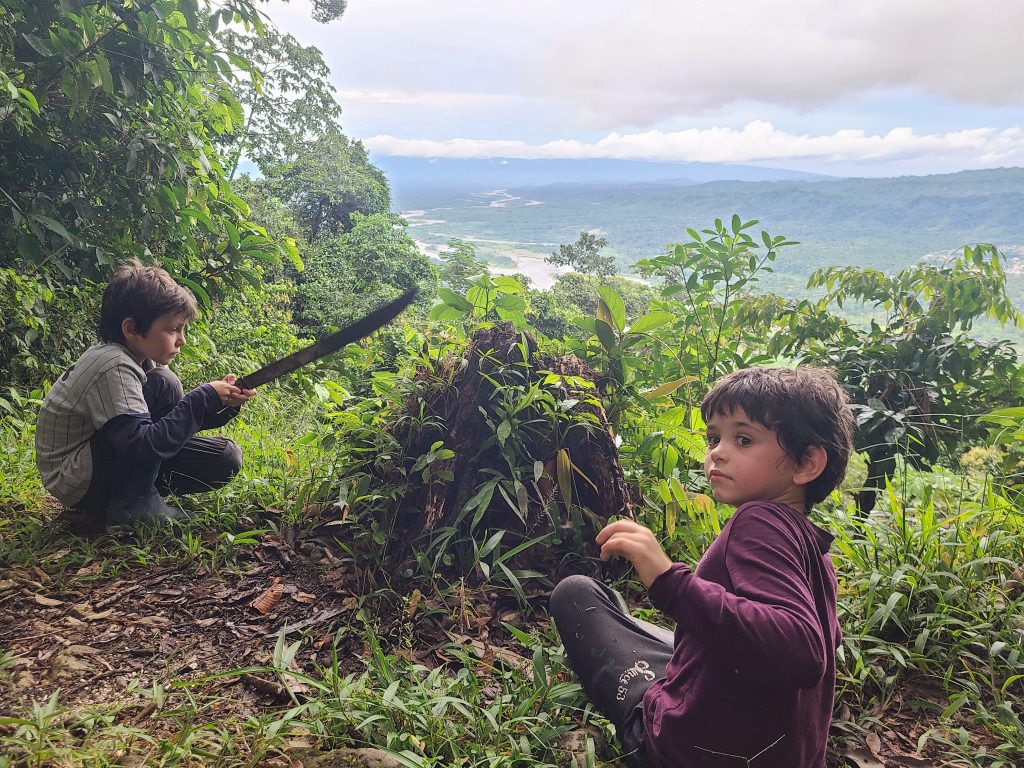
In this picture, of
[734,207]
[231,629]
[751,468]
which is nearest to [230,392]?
[231,629]

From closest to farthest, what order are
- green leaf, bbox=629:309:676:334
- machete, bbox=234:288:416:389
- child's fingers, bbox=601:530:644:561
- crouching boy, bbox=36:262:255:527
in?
child's fingers, bbox=601:530:644:561
machete, bbox=234:288:416:389
crouching boy, bbox=36:262:255:527
green leaf, bbox=629:309:676:334

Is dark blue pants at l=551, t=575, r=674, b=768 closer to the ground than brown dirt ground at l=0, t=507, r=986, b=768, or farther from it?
farther from it

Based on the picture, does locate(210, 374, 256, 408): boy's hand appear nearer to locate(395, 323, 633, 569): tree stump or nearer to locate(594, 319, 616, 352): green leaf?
locate(395, 323, 633, 569): tree stump

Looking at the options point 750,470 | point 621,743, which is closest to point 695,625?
point 750,470

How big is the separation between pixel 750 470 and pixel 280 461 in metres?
1.77

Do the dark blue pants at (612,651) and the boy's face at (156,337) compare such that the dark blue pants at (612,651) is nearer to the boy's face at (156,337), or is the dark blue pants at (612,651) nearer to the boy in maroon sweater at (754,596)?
the boy in maroon sweater at (754,596)

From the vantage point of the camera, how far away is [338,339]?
4.83ft

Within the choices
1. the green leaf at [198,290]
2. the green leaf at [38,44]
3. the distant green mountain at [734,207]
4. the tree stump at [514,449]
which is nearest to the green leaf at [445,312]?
the tree stump at [514,449]

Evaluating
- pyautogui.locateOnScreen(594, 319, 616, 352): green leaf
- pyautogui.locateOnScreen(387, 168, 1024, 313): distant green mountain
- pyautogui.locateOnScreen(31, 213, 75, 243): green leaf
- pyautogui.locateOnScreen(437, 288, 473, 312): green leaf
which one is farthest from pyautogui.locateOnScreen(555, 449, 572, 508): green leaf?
pyautogui.locateOnScreen(387, 168, 1024, 313): distant green mountain

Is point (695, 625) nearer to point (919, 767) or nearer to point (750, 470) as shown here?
point (750, 470)

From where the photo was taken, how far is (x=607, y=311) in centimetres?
193

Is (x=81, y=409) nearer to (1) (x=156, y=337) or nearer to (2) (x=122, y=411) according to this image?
(2) (x=122, y=411)

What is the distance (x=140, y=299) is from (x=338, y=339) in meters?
0.63

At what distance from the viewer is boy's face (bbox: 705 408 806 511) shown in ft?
3.23
